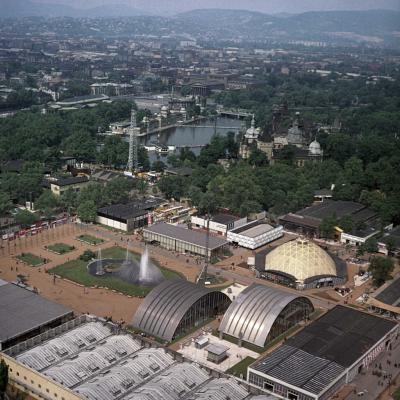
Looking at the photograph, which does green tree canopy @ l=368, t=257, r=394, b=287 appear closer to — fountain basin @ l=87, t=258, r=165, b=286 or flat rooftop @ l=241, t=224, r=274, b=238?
flat rooftop @ l=241, t=224, r=274, b=238

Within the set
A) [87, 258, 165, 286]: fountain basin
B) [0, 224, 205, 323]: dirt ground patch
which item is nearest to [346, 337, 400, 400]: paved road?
[0, 224, 205, 323]: dirt ground patch

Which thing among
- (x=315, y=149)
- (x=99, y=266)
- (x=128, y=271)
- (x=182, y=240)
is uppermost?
(x=315, y=149)

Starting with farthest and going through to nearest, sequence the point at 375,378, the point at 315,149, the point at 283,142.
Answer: the point at 283,142, the point at 315,149, the point at 375,378

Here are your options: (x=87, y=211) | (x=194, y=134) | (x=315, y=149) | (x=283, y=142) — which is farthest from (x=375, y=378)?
(x=194, y=134)

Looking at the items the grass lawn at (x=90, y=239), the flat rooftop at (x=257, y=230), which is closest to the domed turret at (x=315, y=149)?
the flat rooftop at (x=257, y=230)

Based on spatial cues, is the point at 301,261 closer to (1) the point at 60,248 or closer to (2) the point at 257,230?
(2) the point at 257,230

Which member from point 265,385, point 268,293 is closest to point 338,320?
point 268,293

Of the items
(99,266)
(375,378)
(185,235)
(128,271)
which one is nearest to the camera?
(375,378)
